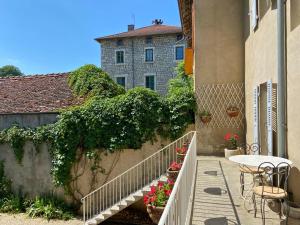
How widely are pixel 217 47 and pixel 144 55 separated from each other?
15.2 m

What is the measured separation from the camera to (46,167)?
10359 millimetres

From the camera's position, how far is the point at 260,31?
6246 mm

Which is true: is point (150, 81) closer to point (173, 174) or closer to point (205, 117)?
point (205, 117)

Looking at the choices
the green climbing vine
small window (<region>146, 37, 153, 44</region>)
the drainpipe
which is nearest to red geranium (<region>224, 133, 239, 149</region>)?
the green climbing vine

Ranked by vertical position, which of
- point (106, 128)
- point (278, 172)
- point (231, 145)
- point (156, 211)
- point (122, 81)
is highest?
point (122, 81)

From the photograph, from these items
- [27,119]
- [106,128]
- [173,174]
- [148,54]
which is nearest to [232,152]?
[173,174]

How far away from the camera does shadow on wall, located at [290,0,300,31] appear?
3.91 metres

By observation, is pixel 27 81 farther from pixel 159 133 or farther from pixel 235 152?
pixel 235 152

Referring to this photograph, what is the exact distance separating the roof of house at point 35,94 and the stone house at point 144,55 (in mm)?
9907

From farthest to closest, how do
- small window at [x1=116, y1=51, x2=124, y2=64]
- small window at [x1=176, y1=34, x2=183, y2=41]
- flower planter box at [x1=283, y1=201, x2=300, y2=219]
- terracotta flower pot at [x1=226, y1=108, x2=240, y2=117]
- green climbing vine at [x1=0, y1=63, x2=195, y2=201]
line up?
small window at [x1=116, y1=51, x2=124, y2=64] → small window at [x1=176, y1=34, x2=183, y2=41] → green climbing vine at [x1=0, y1=63, x2=195, y2=201] → terracotta flower pot at [x1=226, y1=108, x2=240, y2=117] → flower planter box at [x1=283, y1=201, x2=300, y2=219]

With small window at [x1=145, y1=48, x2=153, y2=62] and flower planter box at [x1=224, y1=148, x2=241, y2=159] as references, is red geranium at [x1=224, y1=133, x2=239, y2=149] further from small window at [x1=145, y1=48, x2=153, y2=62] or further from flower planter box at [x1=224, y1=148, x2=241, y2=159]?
small window at [x1=145, y1=48, x2=153, y2=62]

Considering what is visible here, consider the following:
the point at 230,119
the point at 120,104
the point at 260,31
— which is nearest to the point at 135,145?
the point at 120,104

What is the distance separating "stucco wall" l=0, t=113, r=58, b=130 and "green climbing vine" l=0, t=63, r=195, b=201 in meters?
0.40

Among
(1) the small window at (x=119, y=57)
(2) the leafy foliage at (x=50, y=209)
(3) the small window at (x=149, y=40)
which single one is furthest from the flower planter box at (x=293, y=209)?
(1) the small window at (x=119, y=57)
